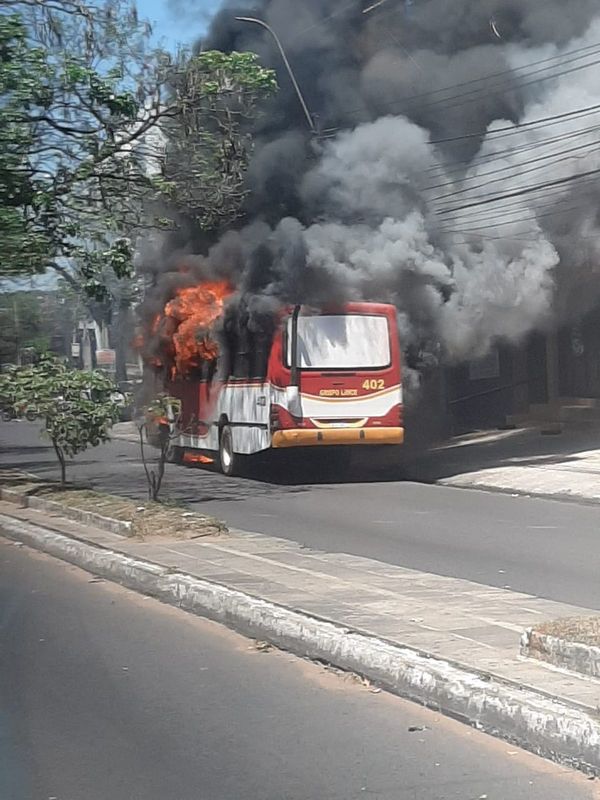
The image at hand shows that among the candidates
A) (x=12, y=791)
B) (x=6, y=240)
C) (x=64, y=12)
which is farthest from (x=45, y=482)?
(x=12, y=791)

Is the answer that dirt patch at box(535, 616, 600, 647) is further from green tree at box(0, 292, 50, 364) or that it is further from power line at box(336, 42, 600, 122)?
power line at box(336, 42, 600, 122)

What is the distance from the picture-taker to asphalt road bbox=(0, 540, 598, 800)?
5.26 m

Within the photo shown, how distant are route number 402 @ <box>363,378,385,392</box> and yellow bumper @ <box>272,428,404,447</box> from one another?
2.25 ft

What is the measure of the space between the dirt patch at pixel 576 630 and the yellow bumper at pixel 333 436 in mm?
12510

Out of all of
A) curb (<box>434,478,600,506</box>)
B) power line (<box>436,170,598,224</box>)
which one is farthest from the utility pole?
power line (<box>436,170,598,224</box>)

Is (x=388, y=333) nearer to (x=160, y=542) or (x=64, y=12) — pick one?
(x=64, y=12)

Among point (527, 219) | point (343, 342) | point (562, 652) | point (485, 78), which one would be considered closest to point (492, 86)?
point (485, 78)

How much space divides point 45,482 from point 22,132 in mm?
5114

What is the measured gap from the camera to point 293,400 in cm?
1930

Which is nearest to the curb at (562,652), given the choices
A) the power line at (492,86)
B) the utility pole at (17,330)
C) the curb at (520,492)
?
the curb at (520,492)

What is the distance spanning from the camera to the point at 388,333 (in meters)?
19.7

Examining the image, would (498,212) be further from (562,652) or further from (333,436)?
(562,652)

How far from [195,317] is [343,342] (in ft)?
10.4

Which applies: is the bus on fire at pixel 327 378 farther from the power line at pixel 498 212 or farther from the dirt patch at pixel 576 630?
the dirt patch at pixel 576 630
